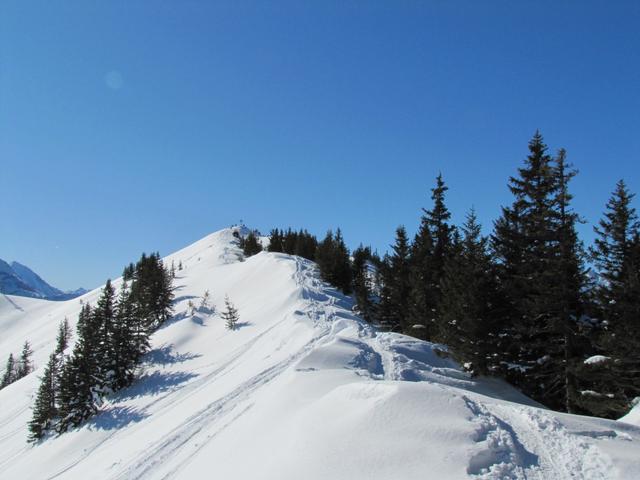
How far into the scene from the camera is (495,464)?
24.6ft

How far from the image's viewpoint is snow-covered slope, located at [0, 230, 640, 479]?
7.82 metres

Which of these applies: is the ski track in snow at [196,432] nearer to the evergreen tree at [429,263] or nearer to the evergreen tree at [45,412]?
the evergreen tree at [429,263]

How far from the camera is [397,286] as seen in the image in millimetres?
34562

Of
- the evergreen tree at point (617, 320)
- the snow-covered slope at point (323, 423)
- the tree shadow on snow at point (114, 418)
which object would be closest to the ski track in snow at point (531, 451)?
the snow-covered slope at point (323, 423)

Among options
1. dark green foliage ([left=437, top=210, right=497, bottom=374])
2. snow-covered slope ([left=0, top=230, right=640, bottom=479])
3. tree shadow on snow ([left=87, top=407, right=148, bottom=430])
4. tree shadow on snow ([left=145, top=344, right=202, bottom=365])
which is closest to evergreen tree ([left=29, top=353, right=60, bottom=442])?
snow-covered slope ([left=0, top=230, right=640, bottom=479])

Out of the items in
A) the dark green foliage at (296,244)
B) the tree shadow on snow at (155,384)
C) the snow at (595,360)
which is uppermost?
the dark green foliage at (296,244)

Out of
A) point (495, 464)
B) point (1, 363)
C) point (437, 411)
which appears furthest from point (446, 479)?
point (1, 363)

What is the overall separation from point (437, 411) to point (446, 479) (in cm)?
251

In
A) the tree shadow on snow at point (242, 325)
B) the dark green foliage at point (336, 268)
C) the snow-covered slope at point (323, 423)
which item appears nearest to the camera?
the snow-covered slope at point (323, 423)

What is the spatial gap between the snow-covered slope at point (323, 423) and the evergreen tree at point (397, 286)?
6.12 meters

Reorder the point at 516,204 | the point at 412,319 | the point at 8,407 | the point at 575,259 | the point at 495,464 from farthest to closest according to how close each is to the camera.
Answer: the point at 8,407 → the point at 412,319 → the point at 516,204 → the point at 575,259 → the point at 495,464

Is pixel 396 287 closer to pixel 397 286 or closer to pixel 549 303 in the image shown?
pixel 397 286

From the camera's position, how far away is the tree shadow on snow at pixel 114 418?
1003 inches

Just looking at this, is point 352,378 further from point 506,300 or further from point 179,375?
point 179,375
